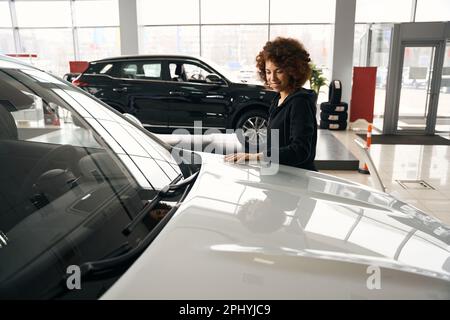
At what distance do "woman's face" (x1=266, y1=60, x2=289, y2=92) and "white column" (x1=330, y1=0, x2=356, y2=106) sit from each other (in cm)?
907

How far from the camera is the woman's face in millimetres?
2121

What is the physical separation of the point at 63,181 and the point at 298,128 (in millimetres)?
1187

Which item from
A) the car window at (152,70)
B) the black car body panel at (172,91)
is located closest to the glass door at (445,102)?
the black car body panel at (172,91)

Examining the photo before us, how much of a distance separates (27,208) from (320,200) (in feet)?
3.26

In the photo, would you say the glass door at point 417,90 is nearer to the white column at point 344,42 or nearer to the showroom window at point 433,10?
the white column at point 344,42

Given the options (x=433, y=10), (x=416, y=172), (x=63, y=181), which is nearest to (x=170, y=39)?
(x=433, y=10)

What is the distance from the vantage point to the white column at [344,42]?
1034 cm

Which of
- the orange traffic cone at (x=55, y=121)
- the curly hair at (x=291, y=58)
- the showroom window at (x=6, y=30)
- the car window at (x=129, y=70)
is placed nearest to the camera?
the orange traffic cone at (x=55, y=121)

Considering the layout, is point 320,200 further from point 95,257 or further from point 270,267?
point 95,257

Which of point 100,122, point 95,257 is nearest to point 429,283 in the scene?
point 95,257

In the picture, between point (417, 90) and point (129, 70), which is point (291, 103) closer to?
point (129, 70)

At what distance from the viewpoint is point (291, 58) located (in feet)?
6.90

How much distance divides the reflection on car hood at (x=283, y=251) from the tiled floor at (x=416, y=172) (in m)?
2.75
